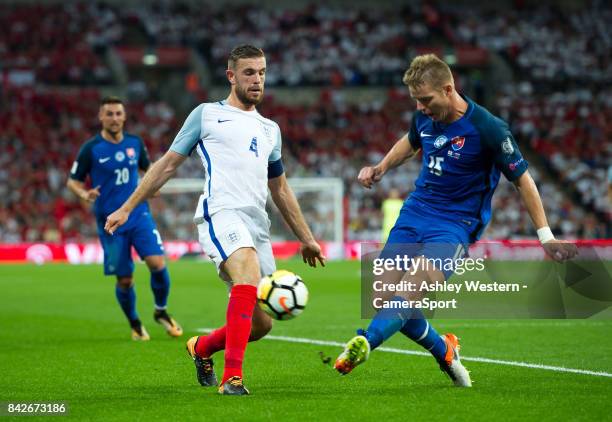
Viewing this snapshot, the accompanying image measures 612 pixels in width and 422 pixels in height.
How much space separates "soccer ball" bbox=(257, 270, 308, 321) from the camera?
22.5 ft

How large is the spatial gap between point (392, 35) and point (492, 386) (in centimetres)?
3832

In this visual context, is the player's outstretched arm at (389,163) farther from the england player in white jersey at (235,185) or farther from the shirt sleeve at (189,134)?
the shirt sleeve at (189,134)

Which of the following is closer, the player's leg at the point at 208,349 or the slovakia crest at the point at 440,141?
the slovakia crest at the point at 440,141

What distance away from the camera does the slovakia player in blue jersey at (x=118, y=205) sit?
1148 centimetres

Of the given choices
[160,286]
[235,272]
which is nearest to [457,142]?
[235,272]

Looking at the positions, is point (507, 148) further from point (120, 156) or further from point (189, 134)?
point (120, 156)

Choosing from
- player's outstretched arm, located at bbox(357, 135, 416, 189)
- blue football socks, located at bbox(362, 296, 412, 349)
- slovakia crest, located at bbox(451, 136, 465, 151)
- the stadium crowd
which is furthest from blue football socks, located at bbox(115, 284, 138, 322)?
the stadium crowd

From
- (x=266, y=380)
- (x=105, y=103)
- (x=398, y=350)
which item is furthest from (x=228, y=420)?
(x=105, y=103)

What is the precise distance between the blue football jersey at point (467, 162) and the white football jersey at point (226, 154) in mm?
1135

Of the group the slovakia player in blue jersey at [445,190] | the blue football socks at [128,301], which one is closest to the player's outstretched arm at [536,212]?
the slovakia player in blue jersey at [445,190]

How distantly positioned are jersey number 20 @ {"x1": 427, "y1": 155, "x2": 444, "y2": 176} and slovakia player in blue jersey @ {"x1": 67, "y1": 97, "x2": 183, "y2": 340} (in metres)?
4.92

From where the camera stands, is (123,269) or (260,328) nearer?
(260,328)

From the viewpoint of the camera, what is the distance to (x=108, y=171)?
1159 cm

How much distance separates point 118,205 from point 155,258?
71cm
